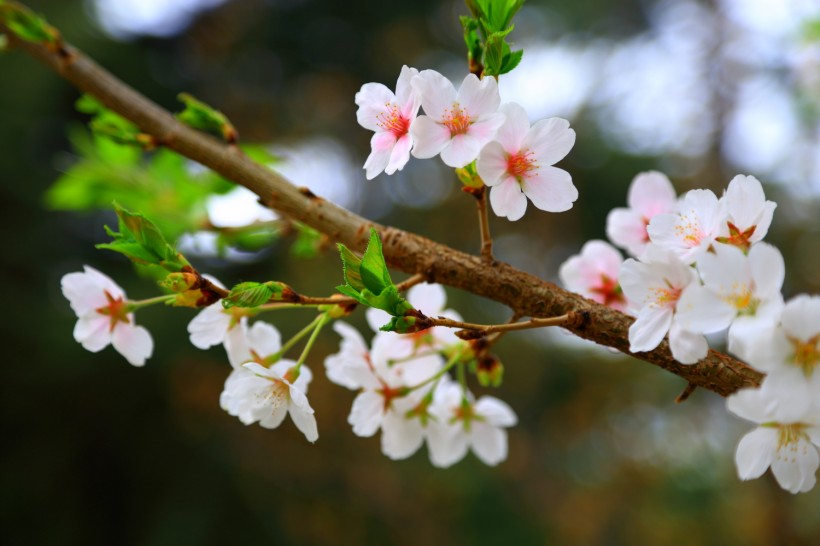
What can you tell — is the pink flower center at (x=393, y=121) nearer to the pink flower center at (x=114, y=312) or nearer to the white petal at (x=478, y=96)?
the white petal at (x=478, y=96)

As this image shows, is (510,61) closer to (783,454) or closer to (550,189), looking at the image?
(550,189)

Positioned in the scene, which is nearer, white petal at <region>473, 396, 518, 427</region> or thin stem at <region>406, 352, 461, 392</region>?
thin stem at <region>406, 352, 461, 392</region>

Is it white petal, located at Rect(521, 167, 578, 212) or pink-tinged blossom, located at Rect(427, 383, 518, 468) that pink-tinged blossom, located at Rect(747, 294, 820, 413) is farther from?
pink-tinged blossom, located at Rect(427, 383, 518, 468)

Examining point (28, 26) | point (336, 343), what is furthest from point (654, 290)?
point (336, 343)

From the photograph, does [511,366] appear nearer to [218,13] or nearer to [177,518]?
[177,518]

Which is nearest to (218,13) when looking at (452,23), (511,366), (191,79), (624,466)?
(191,79)

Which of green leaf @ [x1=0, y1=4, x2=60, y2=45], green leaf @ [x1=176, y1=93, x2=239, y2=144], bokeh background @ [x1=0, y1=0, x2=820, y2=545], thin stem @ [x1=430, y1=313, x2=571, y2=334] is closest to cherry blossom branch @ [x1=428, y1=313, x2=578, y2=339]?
thin stem @ [x1=430, y1=313, x2=571, y2=334]
